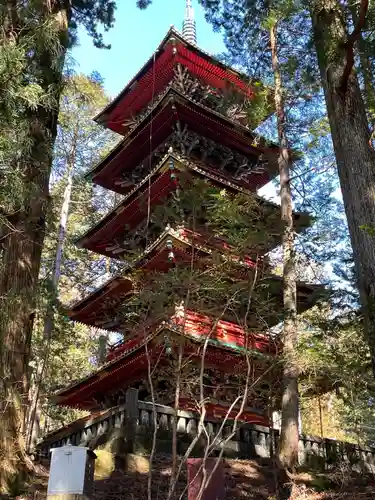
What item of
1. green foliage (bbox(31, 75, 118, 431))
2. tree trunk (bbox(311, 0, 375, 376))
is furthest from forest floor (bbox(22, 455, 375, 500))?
green foliage (bbox(31, 75, 118, 431))

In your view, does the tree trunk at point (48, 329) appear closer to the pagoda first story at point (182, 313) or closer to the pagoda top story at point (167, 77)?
the pagoda first story at point (182, 313)

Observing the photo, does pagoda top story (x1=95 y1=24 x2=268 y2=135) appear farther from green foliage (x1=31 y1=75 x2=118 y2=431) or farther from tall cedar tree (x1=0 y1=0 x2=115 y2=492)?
tall cedar tree (x1=0 y1=0 x2=115 y2=492)

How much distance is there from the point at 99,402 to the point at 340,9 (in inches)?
384

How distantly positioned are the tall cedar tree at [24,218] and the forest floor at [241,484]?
3.66 ft

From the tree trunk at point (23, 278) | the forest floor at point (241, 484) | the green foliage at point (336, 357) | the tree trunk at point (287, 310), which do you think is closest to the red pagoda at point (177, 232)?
the tree trunk at point (287, 310)

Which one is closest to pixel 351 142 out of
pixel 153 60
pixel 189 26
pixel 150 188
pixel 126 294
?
pixel 150 188

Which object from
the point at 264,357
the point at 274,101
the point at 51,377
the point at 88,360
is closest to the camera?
the point at 264,357

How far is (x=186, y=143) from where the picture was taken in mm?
12594

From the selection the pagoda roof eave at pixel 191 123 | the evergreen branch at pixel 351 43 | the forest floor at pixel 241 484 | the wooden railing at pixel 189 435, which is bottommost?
the forest floor at pixel 241 484

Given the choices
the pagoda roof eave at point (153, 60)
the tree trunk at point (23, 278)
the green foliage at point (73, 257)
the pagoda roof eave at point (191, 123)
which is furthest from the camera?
the green foliage at point (73, 257)

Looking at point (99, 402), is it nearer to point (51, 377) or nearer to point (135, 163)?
point (51, 377)

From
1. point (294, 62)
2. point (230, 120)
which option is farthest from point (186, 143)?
point (294, 62)

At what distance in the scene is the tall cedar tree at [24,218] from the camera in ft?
16.2

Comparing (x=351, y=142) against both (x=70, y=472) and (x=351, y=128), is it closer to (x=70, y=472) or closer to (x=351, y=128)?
(x=351, y=128)
